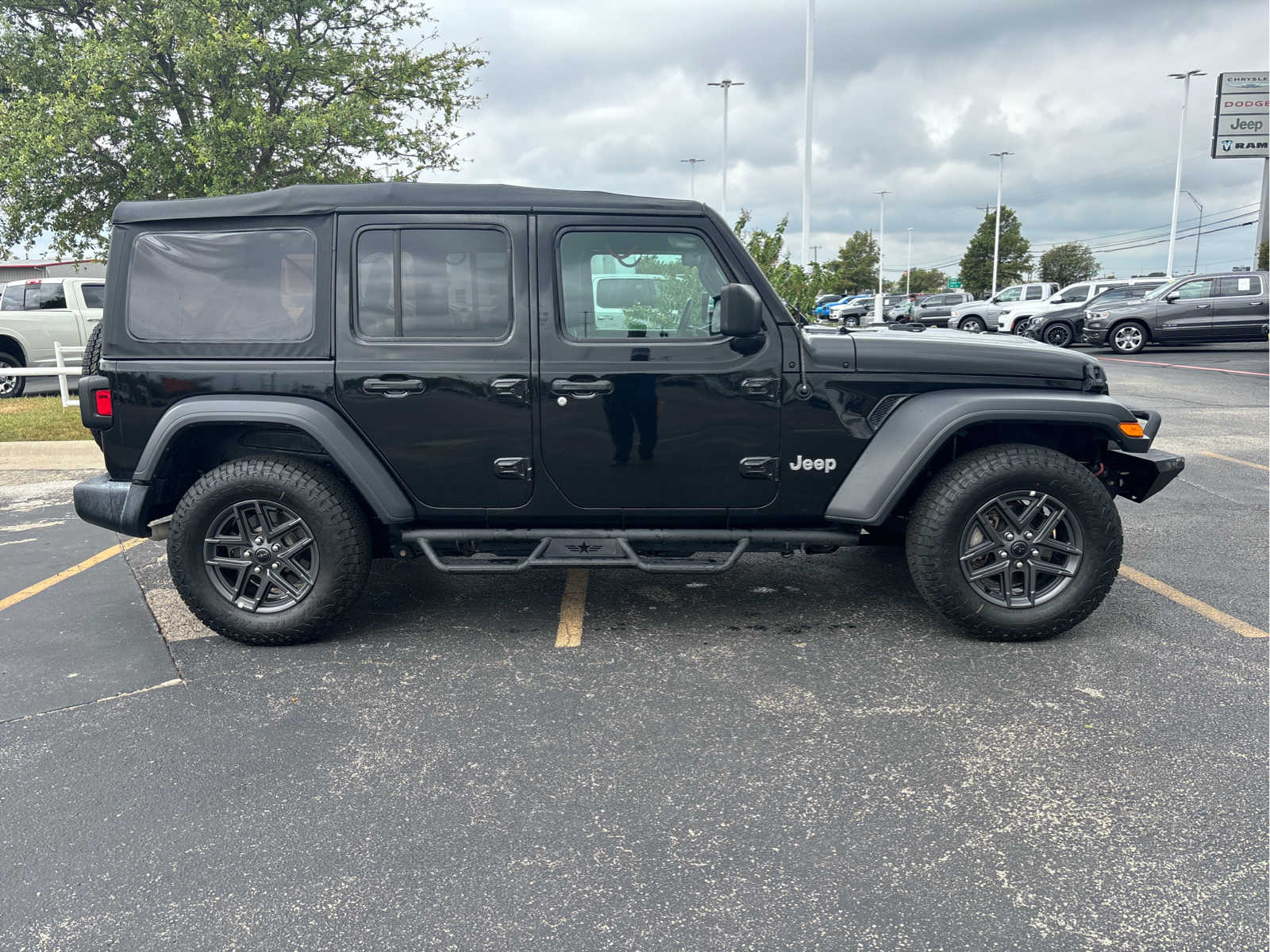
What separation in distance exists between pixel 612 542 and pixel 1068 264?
84.4m

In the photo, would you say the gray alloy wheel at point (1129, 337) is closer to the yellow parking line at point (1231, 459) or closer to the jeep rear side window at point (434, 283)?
the yellow parking line at point (1231, 459)

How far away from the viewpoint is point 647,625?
14.5 ft

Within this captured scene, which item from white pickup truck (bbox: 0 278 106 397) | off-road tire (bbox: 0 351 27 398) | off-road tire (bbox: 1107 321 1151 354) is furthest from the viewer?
off-road tire (bbox: 1107 321 1151 354)

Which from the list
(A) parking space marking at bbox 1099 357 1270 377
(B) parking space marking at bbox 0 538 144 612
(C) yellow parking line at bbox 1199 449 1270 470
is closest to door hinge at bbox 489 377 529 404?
(B) parking space marking at bbox 0 538 144 612

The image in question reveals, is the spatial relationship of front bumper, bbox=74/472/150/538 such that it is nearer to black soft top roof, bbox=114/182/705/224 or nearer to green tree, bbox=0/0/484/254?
black soft top roof, bbox=114/182/705/224

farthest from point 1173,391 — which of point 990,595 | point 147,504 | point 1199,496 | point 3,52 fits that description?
point 3,52

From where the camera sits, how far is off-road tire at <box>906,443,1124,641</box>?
3926mm

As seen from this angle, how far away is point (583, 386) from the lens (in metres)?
3.99

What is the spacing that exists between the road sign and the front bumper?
1529 inches

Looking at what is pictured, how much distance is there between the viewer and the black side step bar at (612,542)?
4066 millimetres

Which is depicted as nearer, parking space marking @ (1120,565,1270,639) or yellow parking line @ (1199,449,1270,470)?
parking space marking @ (1120,565,1270,639)

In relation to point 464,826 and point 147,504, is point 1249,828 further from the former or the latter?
point 147,504

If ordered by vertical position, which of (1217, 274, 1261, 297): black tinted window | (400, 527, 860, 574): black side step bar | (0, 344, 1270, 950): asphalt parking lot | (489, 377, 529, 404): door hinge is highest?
(1217, 274, 1261, 297): black tinted window

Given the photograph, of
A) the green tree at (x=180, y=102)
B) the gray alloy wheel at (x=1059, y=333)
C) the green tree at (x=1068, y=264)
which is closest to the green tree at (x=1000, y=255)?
the green tree at (x=1068, y=264)
